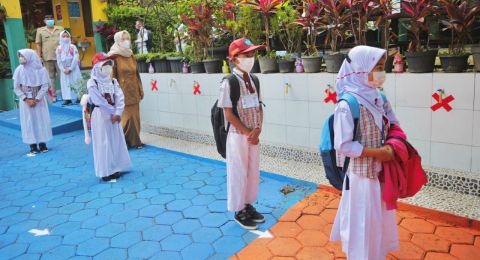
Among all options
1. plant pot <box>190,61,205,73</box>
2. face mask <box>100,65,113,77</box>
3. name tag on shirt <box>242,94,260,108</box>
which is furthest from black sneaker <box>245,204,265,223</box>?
plant pot <box>190,61,205,73</box>

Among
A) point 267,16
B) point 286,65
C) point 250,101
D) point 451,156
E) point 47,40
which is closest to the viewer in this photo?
point 250,101

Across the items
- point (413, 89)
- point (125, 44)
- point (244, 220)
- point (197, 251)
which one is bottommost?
point (197, 251)

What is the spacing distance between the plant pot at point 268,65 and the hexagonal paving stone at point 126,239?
9.30ft

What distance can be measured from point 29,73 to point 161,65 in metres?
2.15

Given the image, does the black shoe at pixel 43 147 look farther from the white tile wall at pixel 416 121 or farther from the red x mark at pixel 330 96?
the white tile wall at pixel 416 121

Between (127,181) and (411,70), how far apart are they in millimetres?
3637

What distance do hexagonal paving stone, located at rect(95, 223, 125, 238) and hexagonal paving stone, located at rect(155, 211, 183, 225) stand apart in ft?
1.16

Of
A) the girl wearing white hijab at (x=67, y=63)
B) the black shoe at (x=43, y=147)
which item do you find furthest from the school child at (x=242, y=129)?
the girl wearing white hijab at (x=67, y=63)

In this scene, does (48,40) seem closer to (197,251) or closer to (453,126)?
(197,251)

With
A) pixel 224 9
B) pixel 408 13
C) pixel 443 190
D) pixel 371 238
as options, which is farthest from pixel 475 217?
pixel 224 9

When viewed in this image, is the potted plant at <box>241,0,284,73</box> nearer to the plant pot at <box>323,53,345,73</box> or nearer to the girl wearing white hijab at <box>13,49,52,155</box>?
the plant pot at <box>323,53,345,73</box>

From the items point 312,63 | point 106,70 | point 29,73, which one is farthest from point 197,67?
point 29,73

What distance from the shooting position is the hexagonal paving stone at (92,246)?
3.41 meters

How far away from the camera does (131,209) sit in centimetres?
423
